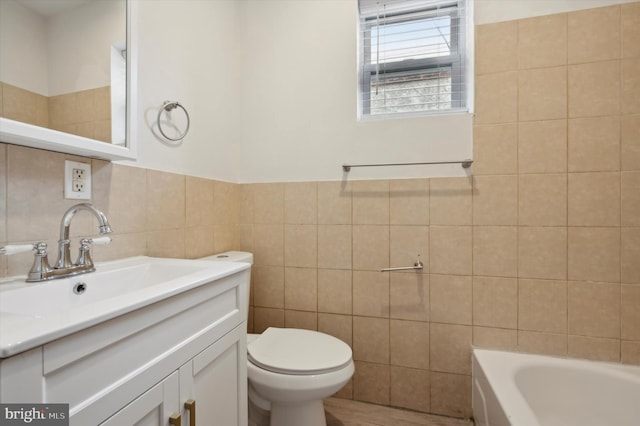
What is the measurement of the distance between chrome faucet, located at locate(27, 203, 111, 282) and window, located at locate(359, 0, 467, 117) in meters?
1.36

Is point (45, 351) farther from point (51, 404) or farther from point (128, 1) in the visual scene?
point (128, 1)

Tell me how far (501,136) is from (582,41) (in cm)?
54

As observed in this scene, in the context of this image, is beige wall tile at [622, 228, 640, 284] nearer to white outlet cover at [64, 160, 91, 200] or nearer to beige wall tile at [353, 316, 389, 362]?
beige wall tile at [353, 316, 389, 362]

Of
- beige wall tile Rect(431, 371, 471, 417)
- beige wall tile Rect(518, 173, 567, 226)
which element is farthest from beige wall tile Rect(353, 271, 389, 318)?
beige wall tile Rect(518, 173, 567, 226)

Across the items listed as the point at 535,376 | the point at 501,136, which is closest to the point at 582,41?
the point at 501,136

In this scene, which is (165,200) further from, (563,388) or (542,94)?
(563,388)

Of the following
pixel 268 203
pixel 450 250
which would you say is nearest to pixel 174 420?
pixel 268 203

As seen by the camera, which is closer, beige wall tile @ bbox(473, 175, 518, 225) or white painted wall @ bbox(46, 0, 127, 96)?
white painted wall @ bbox(46, 0, 127, 96)

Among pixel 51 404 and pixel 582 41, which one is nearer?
pixel 51 404

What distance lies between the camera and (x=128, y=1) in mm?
1070

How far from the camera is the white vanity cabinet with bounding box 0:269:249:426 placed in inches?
18.5

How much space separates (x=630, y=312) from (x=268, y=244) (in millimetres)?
1791

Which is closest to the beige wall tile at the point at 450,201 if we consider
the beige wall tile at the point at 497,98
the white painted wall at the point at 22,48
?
the beige wall tile at the point at 497,98

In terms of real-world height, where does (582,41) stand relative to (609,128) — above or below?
above
